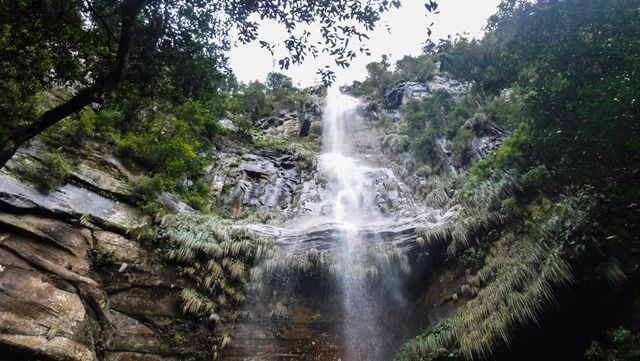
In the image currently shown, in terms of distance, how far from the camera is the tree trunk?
5.28 meters

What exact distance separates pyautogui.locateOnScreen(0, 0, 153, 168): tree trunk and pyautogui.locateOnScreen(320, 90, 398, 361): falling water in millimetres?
7851

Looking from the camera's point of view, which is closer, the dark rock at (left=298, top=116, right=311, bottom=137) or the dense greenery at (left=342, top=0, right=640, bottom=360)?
the dense greenery at (left=342, top=0, right=640, bottom=360)

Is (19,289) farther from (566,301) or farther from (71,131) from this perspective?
(566,301)

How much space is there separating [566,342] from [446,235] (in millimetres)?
4065

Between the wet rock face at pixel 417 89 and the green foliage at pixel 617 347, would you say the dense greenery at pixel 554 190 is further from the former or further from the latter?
the wet rock face at pixel 417 89

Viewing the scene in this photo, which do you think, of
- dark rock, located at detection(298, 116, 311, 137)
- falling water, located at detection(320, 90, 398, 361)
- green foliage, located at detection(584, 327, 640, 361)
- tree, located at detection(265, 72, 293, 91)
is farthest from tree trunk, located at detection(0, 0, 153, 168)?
tree, located at detection(265, 72, 293, 91)

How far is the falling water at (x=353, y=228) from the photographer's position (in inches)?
434

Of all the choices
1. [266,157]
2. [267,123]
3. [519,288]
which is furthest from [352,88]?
[519,288]

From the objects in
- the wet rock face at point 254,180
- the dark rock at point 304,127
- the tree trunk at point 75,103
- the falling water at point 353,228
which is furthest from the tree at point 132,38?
the dark rock at point 304,127

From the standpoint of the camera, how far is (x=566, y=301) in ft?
23.7

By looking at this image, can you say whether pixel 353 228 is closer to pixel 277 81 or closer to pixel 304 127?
pixel 304 127

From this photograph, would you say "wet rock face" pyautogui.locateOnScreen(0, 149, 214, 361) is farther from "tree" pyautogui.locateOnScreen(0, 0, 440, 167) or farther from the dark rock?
the dark rock

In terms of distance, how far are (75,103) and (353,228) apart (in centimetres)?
887

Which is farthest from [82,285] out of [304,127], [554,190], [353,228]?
[304,127]
